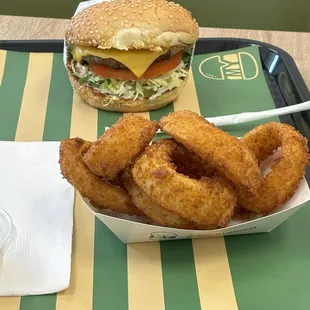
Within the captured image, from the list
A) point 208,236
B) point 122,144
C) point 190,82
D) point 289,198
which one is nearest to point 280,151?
point 289,198

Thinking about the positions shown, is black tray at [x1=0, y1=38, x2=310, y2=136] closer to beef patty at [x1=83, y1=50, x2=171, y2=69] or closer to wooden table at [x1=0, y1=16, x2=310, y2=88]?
wooden table at [x1=0, y1=16, x2=310, y2=88]

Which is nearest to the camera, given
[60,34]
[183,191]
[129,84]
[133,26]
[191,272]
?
[183,191]

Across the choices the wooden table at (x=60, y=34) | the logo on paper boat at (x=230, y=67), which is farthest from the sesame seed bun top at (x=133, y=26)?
the wooden table at (x=60, y=34)

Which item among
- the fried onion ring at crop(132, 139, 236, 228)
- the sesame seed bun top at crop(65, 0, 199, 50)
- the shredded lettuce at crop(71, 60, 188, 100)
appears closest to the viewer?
the fried onion ring at crop(132, 139, 236, 228)

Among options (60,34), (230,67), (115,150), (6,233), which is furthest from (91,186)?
(60,34)

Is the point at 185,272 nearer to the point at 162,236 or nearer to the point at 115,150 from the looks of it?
the point at 162,236

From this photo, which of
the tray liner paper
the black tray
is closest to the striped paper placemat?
the tray liner paper
